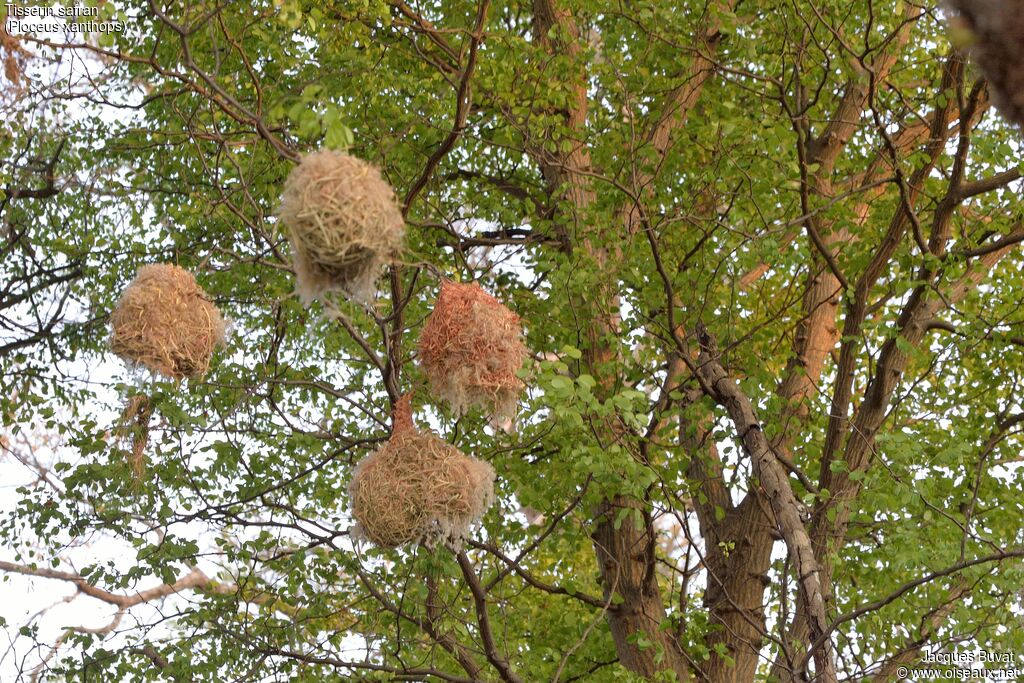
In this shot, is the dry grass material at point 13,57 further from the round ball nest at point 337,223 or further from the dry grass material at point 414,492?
the round ball nest at point 337,223

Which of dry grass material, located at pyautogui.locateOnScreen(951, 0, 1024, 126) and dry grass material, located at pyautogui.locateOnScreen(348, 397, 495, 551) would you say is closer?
dry grass material, located at pyautogui.locateOnScreen(951, 0, 1024, 126)

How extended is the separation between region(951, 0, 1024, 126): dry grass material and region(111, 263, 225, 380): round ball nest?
324cm

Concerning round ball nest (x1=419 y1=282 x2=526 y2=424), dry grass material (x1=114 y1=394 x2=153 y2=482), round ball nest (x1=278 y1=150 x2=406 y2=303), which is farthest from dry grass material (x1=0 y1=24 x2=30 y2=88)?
round ball nest (x1=278 y1=150 x2=406 y2=303)

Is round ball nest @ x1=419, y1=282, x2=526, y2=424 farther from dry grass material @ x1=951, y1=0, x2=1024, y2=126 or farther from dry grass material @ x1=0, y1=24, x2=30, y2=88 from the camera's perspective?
dry grass material @ x1=0, y1=24, x2=30, y2=88

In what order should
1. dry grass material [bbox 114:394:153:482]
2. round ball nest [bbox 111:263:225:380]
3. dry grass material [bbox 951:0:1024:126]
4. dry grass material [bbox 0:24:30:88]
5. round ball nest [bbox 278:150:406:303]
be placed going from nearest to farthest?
dry grass material [bbox 951:0:1024:126] → round ball nest [bbox 278:150:406:303] → round ball nest [bbox 111:263:225:380] → dry grass material [bbox 114:394:153:482] → dry grass material [bbox 0:24:30:88]

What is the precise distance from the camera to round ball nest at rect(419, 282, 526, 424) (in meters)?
4.59

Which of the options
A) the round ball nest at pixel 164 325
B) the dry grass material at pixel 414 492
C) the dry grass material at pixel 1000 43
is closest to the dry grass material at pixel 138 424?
the round ball nest at pixel 164 325

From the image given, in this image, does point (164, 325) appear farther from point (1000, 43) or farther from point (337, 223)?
point (1000, 43)

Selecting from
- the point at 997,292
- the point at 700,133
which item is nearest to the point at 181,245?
the point at 700,133

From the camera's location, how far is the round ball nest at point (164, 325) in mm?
4586

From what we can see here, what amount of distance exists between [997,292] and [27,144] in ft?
23.3

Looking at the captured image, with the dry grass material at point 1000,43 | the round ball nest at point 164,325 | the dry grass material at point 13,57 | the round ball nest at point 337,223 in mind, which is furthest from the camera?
the dry grass material at point 13,57

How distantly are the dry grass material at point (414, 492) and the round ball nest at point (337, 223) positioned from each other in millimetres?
1059

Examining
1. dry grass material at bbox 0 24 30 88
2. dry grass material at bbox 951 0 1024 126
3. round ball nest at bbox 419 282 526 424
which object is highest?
dry grass material at bbox 0 24 30 88
